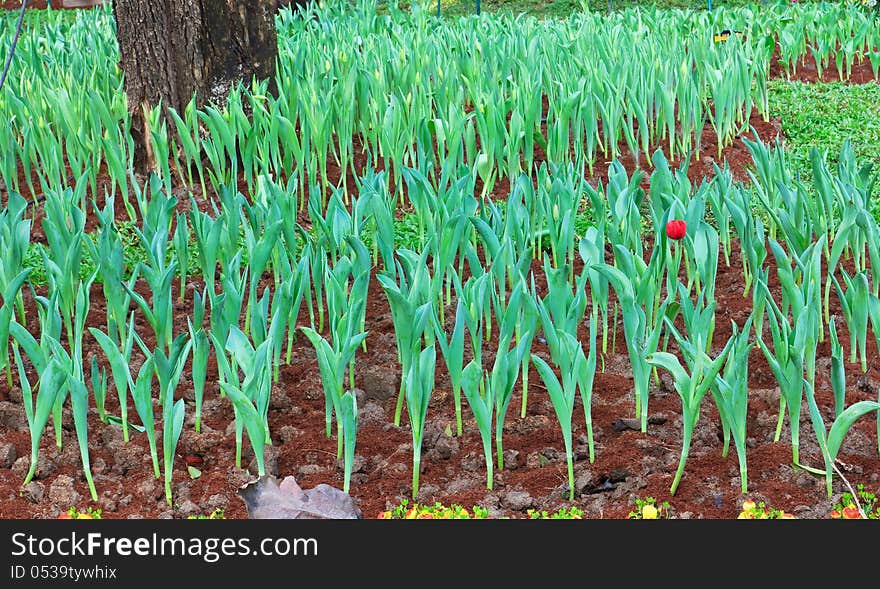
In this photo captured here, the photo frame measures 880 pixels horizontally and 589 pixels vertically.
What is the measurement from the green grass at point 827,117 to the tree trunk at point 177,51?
2.51 metres

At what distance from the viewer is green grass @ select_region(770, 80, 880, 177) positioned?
5.24 m

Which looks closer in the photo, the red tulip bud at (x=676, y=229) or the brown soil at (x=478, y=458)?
the brown soil at (x=478, y=458)

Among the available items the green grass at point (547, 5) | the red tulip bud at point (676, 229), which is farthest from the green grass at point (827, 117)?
the green grass at point (547, 5)

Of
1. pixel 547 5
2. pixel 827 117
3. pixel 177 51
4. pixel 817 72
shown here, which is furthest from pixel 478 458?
pixel 547 5

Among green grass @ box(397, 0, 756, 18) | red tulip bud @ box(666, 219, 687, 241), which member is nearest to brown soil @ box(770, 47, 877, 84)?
green grass @ box(397, 0, 756, 18)

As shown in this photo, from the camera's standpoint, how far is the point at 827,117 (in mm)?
5809

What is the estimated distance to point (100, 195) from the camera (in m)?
4.80

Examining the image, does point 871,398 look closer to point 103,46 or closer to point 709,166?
point 709,166

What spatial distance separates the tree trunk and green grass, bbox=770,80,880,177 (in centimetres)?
251

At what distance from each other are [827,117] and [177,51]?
130 inches

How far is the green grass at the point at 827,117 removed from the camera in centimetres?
524

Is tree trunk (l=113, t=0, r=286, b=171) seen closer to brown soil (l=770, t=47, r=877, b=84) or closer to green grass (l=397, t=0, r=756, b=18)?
brown soil (l=770, t=47, r=877, b=84)

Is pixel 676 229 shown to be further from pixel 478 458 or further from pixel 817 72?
pixel 817 72

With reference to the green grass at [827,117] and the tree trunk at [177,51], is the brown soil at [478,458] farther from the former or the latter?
the green grass at [827,117]
